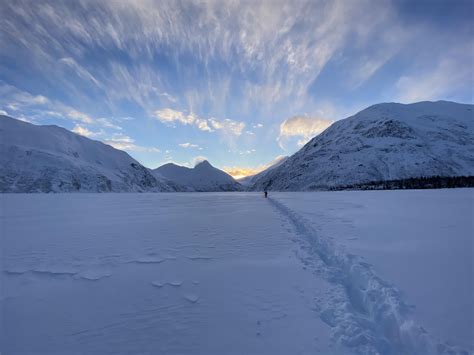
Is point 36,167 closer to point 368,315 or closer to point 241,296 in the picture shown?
point 241,296

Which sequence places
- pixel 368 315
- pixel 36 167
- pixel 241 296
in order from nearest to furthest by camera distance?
pixel 368 315 < pixel 241 296 < pixel 36 167

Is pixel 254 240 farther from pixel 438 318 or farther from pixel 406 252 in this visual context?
pixel 438 318

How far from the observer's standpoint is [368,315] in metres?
4.70

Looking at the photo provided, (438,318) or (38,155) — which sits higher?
(38,155)

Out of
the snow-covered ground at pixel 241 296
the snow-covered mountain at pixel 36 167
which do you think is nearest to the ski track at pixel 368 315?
the snow-covered ground at pixel 241 296

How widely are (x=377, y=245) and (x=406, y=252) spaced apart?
45.0 inches

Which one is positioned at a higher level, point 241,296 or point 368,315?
point 241,296

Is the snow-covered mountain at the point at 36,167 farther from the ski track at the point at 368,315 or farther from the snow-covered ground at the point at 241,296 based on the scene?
the ski track at the point at 368,315

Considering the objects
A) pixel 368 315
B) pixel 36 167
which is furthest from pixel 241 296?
pixel 36 167

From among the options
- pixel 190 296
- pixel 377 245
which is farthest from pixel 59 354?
pixel 377 245

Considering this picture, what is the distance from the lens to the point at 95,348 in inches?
141

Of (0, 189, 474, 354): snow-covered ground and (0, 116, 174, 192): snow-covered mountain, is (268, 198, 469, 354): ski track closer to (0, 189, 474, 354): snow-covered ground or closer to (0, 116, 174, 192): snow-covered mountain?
(0, 189, 474, 354): snow-covered ground

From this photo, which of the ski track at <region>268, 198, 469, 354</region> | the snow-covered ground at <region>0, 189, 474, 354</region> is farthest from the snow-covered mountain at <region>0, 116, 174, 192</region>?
the ski track at <region>268, 198, 469, 354</region>

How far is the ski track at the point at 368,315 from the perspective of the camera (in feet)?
12.0
